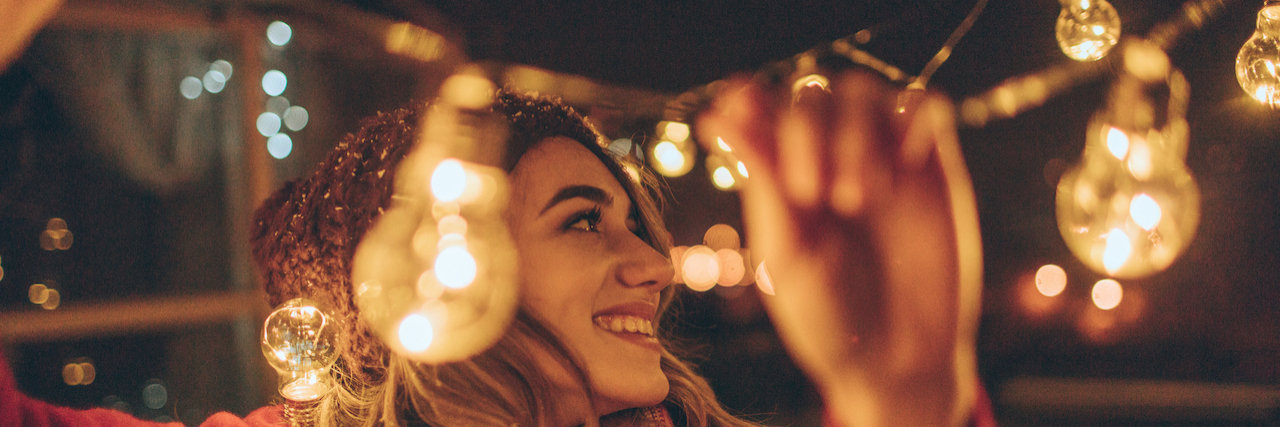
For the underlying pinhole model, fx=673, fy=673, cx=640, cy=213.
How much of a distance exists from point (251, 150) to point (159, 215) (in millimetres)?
402

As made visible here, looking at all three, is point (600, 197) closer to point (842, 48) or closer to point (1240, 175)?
point (842, 48)

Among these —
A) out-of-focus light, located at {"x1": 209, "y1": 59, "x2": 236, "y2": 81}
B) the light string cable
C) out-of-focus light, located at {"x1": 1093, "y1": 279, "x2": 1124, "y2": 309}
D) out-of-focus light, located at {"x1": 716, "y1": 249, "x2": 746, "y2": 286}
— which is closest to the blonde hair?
the light string cable

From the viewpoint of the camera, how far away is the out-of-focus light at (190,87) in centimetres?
264

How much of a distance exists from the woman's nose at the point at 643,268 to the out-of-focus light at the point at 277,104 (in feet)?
7.50

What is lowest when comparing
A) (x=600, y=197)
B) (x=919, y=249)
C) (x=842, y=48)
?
(x=919, y=249)

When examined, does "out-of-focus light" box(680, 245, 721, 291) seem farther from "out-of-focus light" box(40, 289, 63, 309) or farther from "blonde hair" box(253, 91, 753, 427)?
"out-of-focus light" box(40, 289, 63, 309)

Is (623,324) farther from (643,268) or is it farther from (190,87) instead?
(190,87)

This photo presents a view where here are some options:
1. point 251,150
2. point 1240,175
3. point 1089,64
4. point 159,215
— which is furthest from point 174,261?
point 1089,64

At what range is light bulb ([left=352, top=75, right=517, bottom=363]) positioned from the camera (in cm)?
95

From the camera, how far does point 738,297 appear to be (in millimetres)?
4719

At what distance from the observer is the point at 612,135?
115 inches

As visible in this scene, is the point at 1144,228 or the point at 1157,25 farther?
the point at 1157,25

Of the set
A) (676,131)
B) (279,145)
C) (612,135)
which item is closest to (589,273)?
(612,135)

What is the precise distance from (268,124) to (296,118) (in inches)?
4.5
